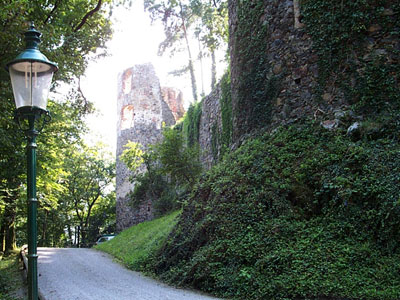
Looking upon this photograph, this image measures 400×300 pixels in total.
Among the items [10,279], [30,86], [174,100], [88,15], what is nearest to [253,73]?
[88,15]

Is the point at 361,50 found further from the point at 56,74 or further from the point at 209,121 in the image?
the point at 209,121

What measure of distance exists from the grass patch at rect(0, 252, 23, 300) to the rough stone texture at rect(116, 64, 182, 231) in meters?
10.6

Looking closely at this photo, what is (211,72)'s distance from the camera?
24766 mm

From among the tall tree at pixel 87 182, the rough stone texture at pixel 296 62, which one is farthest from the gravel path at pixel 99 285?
the tall tree at pixel 87 182

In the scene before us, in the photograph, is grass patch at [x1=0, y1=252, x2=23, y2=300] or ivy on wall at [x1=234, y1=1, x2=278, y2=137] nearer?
grass patch at [x1=0, y1=252, x2=23, y2=300]

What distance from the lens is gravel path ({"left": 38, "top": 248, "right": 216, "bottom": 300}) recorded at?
5994 millimetres

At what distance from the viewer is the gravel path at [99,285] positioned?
5994mm

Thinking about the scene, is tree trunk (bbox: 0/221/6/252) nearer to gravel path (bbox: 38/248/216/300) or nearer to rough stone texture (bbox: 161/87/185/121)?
gravel path (bbox: 38/248/216/300)

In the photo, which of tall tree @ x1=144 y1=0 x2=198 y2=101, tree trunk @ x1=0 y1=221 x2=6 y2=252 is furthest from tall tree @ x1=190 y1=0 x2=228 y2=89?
tree trunk @ x1=0 y1=221 x2=6 y2=252

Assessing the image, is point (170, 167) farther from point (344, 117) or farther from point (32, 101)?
point (32, 101)

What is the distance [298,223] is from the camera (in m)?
6.20

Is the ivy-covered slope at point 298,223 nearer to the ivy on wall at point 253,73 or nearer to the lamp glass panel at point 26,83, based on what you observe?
the ivy on wall at point 253,73

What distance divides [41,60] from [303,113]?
587cm

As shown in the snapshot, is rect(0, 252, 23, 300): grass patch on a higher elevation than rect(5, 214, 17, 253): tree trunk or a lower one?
lower
